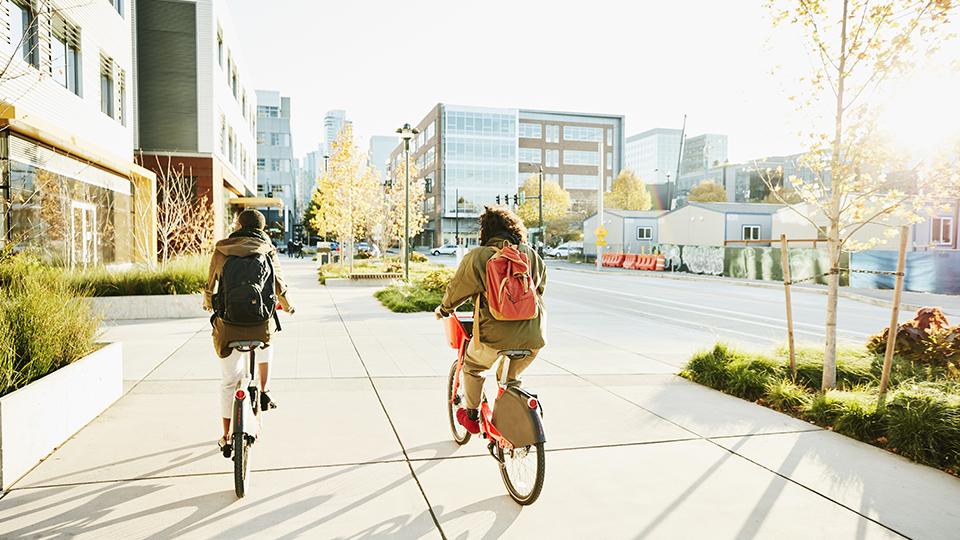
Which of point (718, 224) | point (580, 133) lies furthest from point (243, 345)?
point (580, 133)

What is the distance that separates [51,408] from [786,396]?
20.9ft

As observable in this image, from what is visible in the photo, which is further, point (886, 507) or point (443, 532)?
point (886, 507)

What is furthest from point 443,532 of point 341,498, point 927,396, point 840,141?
point 840,141

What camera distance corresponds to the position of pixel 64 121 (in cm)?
1595

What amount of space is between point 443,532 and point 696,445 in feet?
8.18

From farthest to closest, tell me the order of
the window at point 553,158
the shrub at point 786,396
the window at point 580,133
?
the window at point 580,133
the window at point 553,158
the shrub at point 786,396

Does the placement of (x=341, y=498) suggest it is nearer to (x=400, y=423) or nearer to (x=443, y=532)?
(x=443, y=532)

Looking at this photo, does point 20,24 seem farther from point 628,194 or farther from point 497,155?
point 497,155

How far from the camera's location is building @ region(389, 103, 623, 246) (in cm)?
9194

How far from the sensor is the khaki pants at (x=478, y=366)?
428cm

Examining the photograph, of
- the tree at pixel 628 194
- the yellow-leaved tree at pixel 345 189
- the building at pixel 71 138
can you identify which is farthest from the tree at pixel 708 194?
the building at pixel 71 138

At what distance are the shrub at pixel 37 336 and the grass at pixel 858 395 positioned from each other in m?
6.40

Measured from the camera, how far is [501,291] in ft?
13.3

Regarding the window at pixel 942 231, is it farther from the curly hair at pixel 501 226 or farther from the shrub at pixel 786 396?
the curly hair at pixel 501 226
